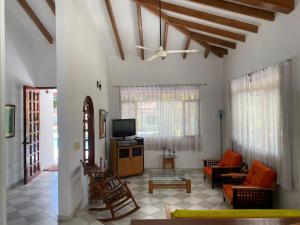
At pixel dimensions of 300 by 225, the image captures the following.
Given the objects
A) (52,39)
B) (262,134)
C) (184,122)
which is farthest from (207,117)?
(52,39)

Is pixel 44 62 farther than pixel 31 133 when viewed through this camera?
Yes

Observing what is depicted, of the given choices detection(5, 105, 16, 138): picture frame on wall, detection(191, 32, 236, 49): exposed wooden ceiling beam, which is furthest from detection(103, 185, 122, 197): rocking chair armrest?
detection(191, 32, 236, 49): exposed wooden ceiling beam

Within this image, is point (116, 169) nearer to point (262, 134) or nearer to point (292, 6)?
point (262, 134)

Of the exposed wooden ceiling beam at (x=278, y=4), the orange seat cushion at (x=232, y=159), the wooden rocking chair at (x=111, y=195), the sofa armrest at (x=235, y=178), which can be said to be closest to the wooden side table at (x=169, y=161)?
the orange seat cushion at (x=232, y=159)

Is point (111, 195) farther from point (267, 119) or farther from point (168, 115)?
point (168, 115)

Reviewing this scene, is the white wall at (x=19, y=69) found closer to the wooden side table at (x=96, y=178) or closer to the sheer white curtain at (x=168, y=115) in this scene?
the wooden side table at (x=96, y=178)

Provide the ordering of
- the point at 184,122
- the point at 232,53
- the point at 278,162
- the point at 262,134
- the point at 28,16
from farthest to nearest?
the point at 184,122 → the point at 232,53 → the point at 28,16 → the point at 262,134 → the point at 278,162

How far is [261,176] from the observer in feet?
13.4

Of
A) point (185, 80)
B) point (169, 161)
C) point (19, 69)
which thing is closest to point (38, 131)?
point (19, 69)

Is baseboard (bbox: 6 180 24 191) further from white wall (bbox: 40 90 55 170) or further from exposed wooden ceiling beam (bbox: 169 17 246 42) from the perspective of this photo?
exposed wooden ceiling beam (bbox: 169 17 246 42)

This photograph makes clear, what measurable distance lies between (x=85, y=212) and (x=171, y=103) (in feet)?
13.3

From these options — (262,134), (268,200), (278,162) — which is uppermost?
(262,134)

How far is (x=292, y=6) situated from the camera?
3404mm

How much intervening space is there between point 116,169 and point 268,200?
3905 mm
